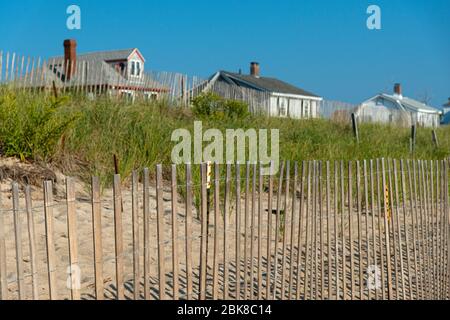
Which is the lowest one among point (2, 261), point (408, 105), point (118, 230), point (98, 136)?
point (2, 261)

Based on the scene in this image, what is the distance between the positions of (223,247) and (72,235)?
56.5 inches

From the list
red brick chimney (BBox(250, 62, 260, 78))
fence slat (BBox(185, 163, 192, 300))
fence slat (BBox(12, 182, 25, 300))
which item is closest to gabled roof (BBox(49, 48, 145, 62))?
red brick chimney (BBox(250, 62, 260, 78))

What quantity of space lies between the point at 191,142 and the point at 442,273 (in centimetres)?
421

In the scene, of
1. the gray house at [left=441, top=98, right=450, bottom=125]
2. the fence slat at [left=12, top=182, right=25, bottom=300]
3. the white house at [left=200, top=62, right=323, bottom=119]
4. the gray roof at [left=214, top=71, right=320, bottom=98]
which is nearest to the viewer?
the fence slat at [left=12, top=182, right=25, bottom=300]

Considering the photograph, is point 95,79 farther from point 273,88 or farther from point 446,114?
point 446,114

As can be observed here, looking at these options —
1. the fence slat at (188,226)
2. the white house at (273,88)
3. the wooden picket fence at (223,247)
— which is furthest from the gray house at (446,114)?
the fence slat at (188,226)

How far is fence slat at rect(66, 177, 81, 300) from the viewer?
266cm

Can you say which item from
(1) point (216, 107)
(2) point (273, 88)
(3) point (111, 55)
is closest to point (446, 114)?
(2) point (273, 88)

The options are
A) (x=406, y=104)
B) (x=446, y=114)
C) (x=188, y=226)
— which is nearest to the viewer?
(x=188, y=226)

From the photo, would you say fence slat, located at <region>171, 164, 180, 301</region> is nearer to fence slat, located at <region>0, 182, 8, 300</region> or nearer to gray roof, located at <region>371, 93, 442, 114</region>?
fence slat, located at <region>0, 182, 8, 300</region>

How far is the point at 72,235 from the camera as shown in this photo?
2736 millimetres
